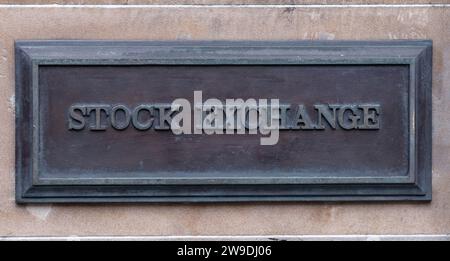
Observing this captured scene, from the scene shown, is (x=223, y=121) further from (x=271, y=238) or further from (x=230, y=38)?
(x=271, y=238)

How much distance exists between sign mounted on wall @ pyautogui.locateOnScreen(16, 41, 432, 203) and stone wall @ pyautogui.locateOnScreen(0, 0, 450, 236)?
84 millimetres

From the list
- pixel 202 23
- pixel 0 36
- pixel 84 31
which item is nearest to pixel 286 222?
pixel 202 23

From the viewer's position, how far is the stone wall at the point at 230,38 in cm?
477

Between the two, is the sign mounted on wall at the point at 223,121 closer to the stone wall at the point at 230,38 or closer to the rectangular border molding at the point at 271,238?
the stone wall at the point at 230,38

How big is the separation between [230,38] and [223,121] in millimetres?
499

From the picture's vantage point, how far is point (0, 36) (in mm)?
4758

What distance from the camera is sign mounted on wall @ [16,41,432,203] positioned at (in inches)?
185

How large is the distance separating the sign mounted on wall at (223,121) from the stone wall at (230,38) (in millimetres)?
84

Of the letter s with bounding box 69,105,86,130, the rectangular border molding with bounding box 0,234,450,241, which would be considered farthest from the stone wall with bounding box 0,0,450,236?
the letter s with bounding box 69,105,86,130

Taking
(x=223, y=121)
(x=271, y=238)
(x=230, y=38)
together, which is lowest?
(x=271, y=238)

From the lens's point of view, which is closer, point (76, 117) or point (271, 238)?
point (76, 117)

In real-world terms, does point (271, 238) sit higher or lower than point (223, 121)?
lower

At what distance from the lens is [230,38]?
15.7ft

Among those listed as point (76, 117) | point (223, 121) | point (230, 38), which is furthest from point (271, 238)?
point (76, 117)
